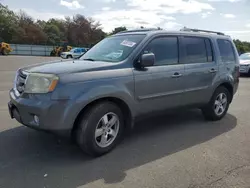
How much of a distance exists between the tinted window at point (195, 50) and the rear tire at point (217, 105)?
82 centimetres

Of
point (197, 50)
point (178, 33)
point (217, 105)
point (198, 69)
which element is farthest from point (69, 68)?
point (217, 105)

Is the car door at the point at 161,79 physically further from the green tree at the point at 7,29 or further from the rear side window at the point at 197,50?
the green tree at the point at 7,29

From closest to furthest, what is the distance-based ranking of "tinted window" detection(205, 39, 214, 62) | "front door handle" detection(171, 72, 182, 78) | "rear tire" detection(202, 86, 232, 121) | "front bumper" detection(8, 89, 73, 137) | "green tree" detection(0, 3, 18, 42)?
"front bumper" detection(8, 89, 73, 137) → "front door handle" detection(171, 72, 182, 78) → "tinted window" detection(205, 39, 214, 62) → "rear tire" detection(202, 86, 232, 121) → "green tree" detection(0, 3, 18, 42)

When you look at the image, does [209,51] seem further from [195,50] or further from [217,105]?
[217,105]

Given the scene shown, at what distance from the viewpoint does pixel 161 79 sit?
443 cm

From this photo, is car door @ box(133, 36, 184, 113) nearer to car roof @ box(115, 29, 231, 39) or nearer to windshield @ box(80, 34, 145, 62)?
car roof @ box(115, 29, 231, 39)

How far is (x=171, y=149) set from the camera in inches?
166

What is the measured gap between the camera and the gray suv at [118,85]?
11.4ft

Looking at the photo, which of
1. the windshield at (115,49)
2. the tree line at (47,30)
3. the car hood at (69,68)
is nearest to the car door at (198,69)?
the windshield at (115,49)

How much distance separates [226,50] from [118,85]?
317 centimetres

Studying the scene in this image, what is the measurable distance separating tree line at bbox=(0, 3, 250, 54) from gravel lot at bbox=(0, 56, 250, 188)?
5606cm

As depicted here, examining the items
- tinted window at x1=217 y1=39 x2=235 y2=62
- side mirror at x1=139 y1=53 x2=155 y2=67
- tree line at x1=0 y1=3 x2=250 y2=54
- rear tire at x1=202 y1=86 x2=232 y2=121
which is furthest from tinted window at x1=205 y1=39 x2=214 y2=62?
tree line at x1=0 y1=3 x2=250 y2=54

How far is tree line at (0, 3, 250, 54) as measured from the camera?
60.6m

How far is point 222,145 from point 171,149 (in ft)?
2.94
